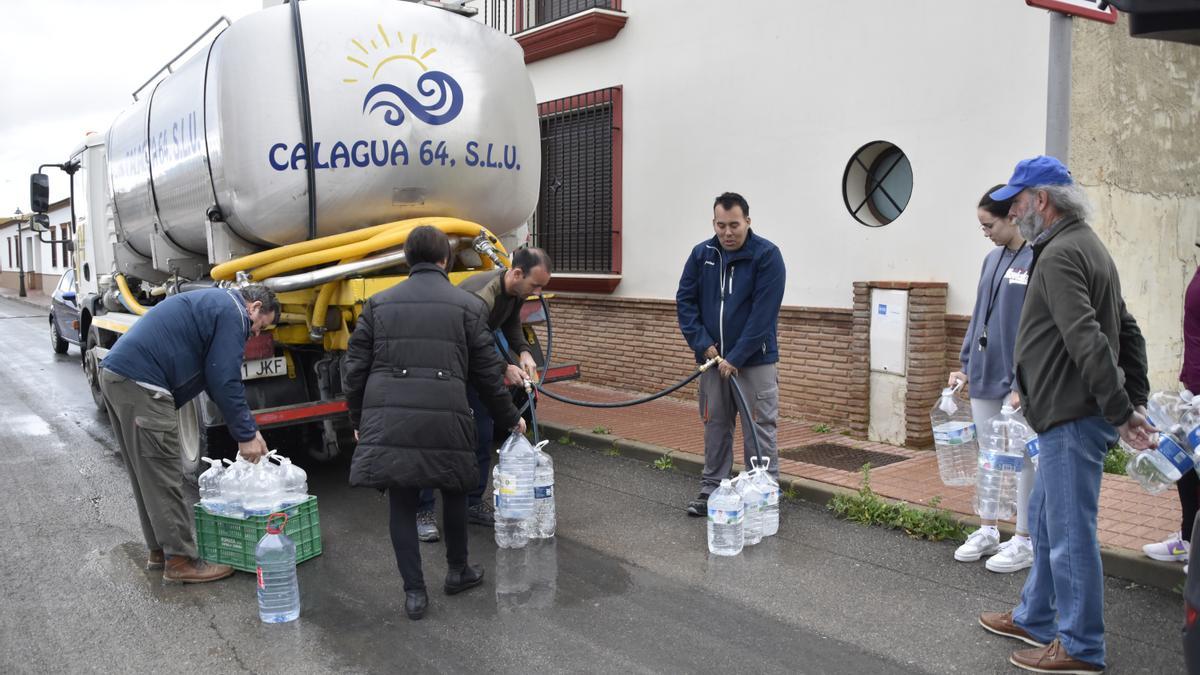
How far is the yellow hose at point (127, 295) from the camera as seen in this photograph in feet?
27.4

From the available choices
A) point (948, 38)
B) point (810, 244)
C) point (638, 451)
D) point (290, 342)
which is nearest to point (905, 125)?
point (948, 38)

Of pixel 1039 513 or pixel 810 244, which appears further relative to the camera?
pixel 810 244

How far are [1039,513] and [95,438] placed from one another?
8.25 metres

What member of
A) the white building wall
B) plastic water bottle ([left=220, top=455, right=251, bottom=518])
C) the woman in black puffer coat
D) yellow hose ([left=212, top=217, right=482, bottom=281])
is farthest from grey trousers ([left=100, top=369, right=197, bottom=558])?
the white building wall

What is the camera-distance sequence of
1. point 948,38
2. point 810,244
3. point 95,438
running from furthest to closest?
point 95,438, point 810,244, point 948,38

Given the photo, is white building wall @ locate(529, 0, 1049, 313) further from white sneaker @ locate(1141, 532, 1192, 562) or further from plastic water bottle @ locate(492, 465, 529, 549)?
plastic water bottle @ locate(492, 465, 529, 549)

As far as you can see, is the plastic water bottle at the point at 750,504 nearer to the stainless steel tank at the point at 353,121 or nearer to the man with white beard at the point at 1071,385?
the man with white beard at the point at 1071,385

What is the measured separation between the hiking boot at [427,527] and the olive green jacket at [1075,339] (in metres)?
3.25

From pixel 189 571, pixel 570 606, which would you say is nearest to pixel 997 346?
pixel 570 606

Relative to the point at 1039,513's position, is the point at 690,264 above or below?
above

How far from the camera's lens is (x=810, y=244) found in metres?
8.02

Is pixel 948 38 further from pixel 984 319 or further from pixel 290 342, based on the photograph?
pixel 290 342

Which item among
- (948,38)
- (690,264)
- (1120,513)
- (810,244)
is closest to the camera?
(1120,513)

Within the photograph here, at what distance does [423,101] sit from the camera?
244 inches
